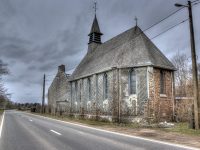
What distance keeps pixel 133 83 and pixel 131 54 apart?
3475 mm

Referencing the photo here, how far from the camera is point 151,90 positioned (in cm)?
2517

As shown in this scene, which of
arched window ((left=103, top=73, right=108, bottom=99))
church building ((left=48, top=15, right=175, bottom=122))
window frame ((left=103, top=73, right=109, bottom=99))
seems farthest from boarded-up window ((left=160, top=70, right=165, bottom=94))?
arched window ((left=103, top=73, right=108, bottom=99))

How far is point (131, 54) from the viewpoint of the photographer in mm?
27906

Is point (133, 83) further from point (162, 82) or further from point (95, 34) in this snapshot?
point (95, 34)

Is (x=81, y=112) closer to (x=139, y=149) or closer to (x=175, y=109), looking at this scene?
(x=175, y=109)

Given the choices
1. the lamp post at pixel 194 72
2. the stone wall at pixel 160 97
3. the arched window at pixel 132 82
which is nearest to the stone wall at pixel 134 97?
the arched window at pixel 132 82

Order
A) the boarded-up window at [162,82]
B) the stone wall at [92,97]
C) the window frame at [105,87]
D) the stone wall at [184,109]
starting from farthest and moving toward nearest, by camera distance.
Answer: the window frame at [105,87]
the stone wall at [92,97]
the boarded-up window at [162,82]
the stone wall at [184,109]

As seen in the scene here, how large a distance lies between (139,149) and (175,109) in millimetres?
19009

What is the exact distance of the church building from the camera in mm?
24547

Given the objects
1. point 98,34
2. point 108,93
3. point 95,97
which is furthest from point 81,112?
point 98,34

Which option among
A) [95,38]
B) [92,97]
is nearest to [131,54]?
[92,97]

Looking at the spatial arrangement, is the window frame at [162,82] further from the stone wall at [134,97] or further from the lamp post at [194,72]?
the lamp post at [194,72]

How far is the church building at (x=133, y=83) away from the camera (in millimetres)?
24547

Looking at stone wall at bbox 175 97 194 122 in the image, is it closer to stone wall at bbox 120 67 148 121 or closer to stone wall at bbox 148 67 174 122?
stone wall at bbox 148 67 174 122
